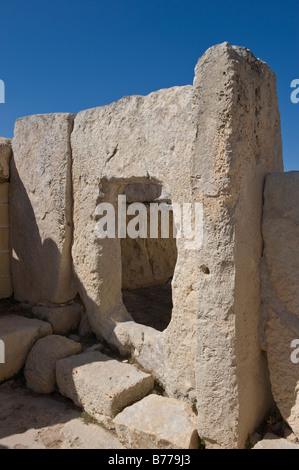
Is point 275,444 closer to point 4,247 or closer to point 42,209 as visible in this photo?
point 42,209

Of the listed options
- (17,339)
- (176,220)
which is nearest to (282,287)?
(176,220)

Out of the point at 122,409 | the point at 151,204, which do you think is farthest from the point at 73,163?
the point at 122,409

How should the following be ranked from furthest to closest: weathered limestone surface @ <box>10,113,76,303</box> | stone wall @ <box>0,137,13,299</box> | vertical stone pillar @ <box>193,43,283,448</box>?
stone wall @ <box>0,137,13,299</box>
weathered limestone surface @ <box>10,113,76,303</box>
vertical stone pillar @ <box>193,43,283,448</box>

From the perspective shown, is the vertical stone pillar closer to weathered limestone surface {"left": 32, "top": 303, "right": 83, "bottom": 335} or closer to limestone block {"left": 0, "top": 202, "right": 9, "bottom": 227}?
weathered limestone surface {"left": 32, "top": 303, "right": 83, "bottom": 335}

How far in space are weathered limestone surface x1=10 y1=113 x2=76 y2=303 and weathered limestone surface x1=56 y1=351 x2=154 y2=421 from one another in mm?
1140

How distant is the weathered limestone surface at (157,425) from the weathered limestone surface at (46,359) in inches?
44.1

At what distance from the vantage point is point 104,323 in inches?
182

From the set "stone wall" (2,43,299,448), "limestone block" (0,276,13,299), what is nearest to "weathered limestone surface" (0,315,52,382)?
"stone wall" (2,43,299,448)

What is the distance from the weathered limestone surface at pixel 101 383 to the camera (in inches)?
140

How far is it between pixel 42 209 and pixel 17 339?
64.0 inches

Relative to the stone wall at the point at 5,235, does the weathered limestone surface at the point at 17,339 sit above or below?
below

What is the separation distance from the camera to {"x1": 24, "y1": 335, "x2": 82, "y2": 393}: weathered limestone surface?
4.18 m

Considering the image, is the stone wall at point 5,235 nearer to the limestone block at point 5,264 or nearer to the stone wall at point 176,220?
the limestone block at point 5,264

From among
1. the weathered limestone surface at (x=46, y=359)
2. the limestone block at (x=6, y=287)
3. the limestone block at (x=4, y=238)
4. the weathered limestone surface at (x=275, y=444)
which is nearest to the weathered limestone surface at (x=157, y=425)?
the weathered limestone surface at (x=275, y=444)
